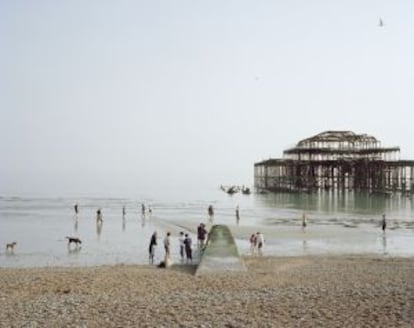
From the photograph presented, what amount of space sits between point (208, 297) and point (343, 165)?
71.7m

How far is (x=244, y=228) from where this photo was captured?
3850 centimetres

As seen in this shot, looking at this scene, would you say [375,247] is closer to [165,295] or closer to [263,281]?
[263,281]

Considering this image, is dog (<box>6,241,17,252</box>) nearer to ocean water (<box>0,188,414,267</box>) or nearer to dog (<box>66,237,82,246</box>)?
ocean water (<box>0,188,414,267</box>)

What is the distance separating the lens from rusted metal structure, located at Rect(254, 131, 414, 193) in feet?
265

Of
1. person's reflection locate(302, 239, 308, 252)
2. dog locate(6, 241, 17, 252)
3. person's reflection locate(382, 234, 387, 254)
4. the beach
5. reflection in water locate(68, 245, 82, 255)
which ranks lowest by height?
person's reflection locate(382, 234, 387, 254)

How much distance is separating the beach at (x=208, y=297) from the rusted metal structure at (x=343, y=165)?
63.8 meters

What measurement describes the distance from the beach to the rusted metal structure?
6379 centimetres

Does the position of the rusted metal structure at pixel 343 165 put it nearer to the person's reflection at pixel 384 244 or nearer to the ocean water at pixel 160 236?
the ocean water at pixel 160 236

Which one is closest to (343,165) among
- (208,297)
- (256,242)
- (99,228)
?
(99,228)

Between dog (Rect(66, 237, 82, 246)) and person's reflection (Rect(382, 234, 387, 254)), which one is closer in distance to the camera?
person's reflection (Rect(382, 234, 387, 254))

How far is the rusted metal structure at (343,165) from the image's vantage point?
80.8 metres

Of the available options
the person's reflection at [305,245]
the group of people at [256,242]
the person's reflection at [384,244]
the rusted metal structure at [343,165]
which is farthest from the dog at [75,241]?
the rusted metal structure at [343,165]

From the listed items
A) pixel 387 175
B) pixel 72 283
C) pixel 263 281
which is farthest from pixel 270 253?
pixel 387 175

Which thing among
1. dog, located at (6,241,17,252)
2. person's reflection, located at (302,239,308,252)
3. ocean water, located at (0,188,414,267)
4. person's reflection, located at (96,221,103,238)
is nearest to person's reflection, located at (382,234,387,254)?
ocean water, located at (0,188,414,267)
